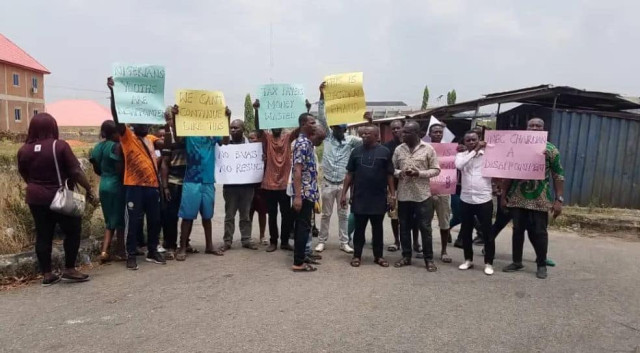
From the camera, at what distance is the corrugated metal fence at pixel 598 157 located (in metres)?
9.80

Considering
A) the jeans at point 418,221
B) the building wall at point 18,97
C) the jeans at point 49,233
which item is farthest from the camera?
the building wall at point 18,97

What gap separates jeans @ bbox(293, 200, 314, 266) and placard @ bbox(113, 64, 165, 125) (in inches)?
78.7

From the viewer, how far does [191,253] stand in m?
6.35

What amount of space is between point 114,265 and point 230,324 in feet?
8.30

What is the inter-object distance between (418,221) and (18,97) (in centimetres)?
4977

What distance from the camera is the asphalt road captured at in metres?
3.58

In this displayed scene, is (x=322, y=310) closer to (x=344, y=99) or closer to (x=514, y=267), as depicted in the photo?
(x=514, y=267)

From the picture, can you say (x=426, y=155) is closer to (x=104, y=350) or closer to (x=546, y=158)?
(x=546, y=158)

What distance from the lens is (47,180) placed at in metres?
4.74

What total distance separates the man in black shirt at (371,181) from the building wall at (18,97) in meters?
44.4

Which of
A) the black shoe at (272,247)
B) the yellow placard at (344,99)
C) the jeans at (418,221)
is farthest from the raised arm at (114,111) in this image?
the jeans at (418,221)

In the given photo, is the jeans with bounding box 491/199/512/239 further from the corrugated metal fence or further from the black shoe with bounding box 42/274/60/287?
the black shoe with bounding box 42/274/60/287

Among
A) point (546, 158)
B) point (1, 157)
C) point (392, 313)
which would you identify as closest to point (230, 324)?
point (392, 313)

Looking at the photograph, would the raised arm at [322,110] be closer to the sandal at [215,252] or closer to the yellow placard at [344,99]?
the yellow placard at [344,99]
